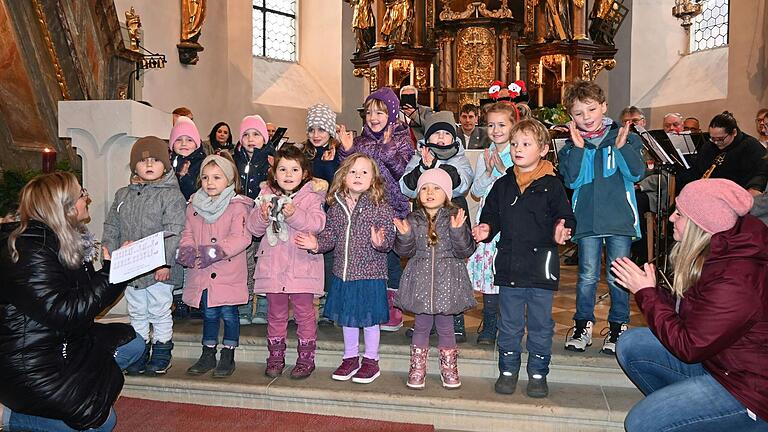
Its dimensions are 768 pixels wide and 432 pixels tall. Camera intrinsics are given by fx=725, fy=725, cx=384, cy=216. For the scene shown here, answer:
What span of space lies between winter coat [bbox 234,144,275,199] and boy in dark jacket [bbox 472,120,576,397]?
1.73m

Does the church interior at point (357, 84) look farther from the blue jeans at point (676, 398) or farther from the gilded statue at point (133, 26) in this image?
the blue jeans at point (676, 398)

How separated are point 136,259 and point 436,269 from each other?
1.57 metres

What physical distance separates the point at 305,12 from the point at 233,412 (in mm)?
12231

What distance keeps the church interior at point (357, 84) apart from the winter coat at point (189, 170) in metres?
0.32

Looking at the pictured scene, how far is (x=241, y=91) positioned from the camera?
43.1 feet

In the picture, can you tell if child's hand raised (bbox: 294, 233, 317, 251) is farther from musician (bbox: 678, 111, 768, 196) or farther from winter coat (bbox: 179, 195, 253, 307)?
musician (bbox: 678, 111, 768, 196)

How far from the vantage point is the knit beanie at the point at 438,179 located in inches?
157

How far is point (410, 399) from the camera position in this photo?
12.8ft

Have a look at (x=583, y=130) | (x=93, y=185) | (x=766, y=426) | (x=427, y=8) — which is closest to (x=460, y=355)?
(x=583, y=130)

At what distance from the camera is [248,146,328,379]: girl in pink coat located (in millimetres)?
4137

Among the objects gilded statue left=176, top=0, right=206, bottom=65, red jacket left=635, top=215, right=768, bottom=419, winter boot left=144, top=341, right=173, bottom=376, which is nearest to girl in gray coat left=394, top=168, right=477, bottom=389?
red jacket left=635, top=215, right=768, bottom=419

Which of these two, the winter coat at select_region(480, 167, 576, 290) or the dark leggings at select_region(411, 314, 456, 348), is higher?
the winter coat at select_region(480, 167, 576, 290)

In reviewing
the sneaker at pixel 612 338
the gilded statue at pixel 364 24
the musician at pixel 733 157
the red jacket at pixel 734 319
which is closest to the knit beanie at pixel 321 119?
the sneaker at pixel 612 338

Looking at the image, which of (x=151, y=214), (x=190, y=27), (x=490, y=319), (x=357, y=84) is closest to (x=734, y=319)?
(x=490, y=319)
